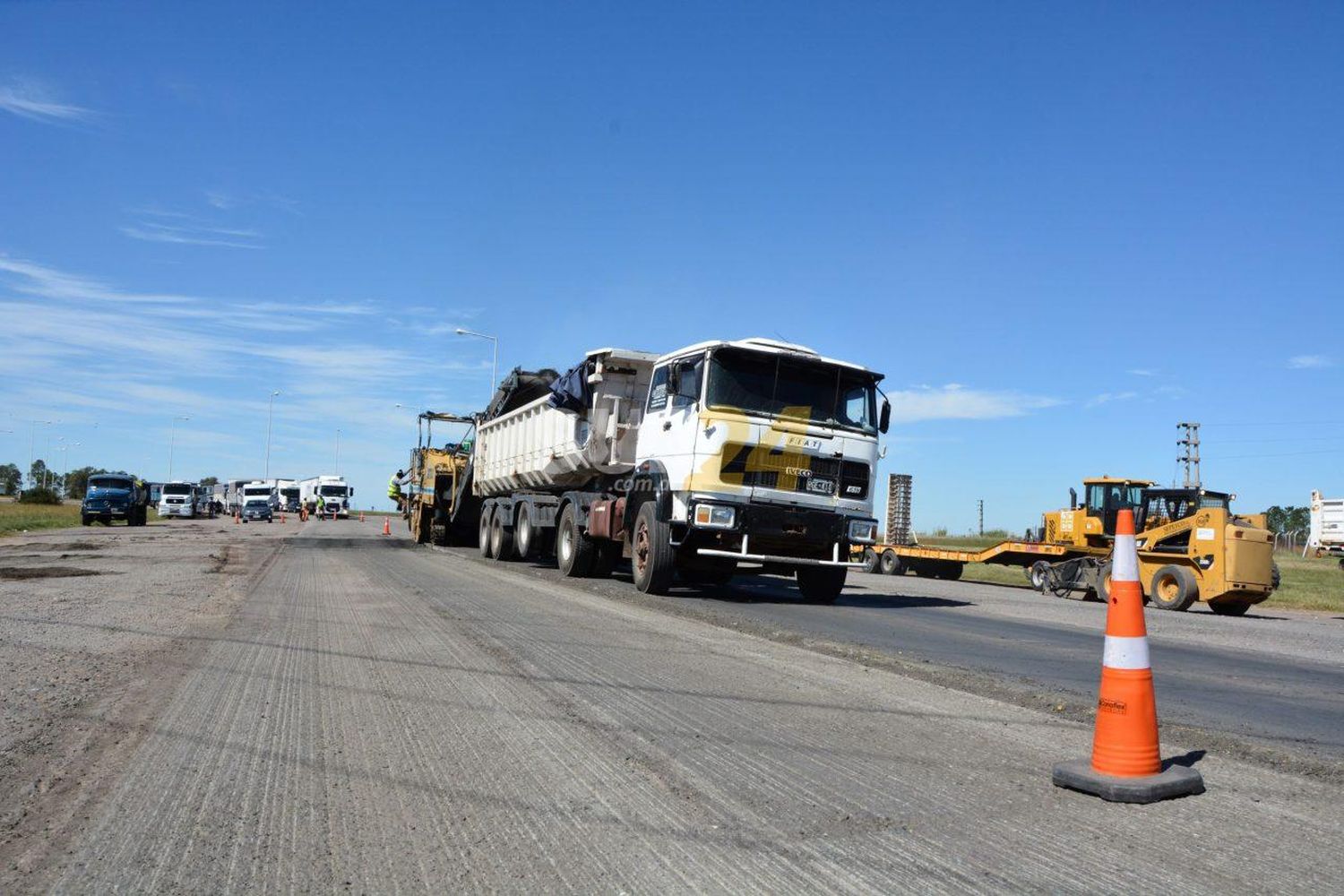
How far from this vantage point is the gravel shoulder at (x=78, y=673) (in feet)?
12.1

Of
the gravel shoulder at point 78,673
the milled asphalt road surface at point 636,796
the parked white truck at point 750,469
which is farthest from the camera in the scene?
the parked white truck at point 750,469

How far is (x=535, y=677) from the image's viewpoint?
21.4 ft

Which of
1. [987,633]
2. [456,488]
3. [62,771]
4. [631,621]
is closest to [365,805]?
[62,771]

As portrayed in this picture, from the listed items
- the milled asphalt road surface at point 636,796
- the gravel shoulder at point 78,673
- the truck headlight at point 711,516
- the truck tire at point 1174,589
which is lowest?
the gravel shoulder at point 78,673

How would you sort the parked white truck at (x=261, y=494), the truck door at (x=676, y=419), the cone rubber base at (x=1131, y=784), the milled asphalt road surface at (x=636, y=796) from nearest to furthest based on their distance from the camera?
the milled asphalt road surface at (x=636, y=796), the cone rubber base at (x=1131, y=784), the truck door at (x=676, y=419), the parked white truck at (x=261, y=494)

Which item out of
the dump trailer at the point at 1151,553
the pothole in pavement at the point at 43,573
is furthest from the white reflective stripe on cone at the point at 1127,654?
the pothole in pavement at the point at 43,573

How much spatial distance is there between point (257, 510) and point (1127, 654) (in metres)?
63.5

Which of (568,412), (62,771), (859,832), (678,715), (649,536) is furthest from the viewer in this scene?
(568,412)

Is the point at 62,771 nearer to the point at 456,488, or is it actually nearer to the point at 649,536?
the point at 649,536

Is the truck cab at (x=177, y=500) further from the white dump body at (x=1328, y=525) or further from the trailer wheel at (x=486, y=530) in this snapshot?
the white dump body at (x=1328, y=525)

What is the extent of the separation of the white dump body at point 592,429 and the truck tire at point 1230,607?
12031mm

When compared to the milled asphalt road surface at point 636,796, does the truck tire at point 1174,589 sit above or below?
above

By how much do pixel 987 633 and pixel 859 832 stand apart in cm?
827

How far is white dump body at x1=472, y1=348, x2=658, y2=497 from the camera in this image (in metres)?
16.1
